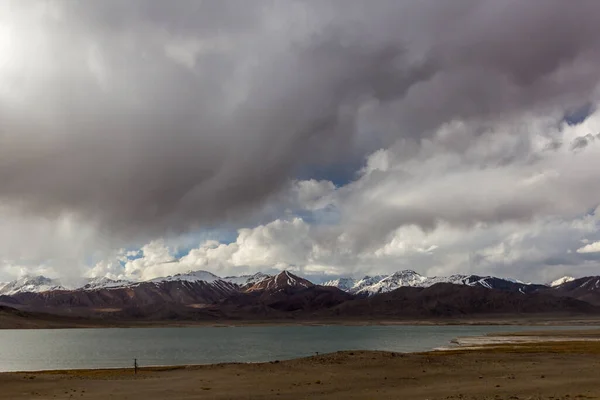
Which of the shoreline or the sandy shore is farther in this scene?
the shoreline

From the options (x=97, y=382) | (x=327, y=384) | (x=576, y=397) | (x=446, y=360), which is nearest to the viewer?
(x=576, y=397)

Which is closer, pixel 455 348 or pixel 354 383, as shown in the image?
pixel 354 383

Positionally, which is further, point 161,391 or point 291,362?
point 291,362

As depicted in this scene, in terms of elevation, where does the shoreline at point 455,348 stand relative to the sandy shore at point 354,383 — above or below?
below

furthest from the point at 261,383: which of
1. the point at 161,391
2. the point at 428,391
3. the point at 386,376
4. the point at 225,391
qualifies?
the point at 428,391

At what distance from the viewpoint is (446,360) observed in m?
54.6

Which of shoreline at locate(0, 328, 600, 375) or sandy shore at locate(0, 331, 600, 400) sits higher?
sandy shore at locate(0, 331, 600, 400)

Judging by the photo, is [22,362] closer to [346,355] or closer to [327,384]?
[346,355]

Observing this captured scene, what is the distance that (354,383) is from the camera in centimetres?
3834

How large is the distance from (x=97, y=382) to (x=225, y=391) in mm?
12997

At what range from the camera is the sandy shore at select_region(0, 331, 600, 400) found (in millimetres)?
32156

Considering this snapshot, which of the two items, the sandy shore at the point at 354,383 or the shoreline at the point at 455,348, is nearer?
the sandy shore at the point at 354,383

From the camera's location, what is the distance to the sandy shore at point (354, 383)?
105 feet

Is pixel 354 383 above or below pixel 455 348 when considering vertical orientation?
above
